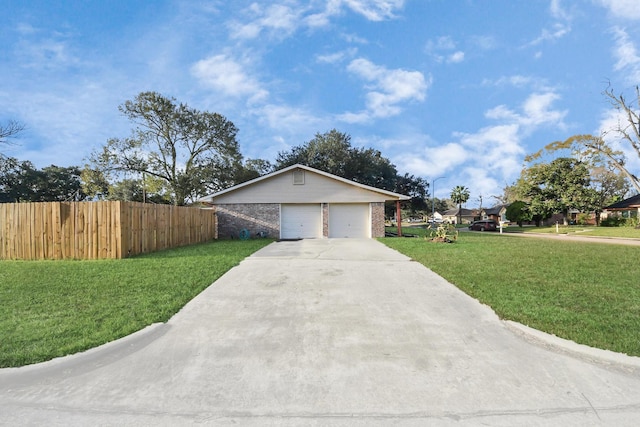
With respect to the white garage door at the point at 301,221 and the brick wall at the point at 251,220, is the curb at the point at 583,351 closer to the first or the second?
the white garage door at the point at 301,221

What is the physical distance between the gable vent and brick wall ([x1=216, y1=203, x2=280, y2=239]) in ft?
5.78

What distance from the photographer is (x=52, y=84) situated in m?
13.6

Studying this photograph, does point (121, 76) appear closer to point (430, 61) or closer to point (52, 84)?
point (52, 84)

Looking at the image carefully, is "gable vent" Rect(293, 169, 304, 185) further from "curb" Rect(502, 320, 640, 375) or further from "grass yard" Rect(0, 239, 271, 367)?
"curb" Rect(502, 320, 640, 375)

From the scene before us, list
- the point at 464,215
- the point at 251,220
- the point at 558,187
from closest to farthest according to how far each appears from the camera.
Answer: the point at 251,220
the point at 558,187
the point at 464,215

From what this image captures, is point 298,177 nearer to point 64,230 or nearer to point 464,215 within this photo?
point 64,230

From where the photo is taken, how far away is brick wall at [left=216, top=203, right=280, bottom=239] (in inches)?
709

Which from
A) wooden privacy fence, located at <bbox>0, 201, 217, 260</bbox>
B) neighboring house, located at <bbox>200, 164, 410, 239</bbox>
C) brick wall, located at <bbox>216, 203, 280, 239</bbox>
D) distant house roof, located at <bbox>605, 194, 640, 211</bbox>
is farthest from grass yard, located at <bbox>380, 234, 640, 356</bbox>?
distant house roof, located at <bbox>605, 194, 640, 211</bbox>

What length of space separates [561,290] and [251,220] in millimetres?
15166

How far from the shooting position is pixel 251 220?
18.1 m

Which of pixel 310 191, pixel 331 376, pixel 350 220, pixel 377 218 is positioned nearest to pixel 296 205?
pixel 310 191

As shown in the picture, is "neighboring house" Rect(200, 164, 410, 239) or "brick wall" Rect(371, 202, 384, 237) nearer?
"neighboring house" Rect(200, 164, 410, 239)

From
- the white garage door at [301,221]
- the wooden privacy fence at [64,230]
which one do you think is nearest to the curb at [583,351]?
the wooden privacy fence at [64,230]

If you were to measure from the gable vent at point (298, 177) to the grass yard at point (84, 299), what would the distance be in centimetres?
980
